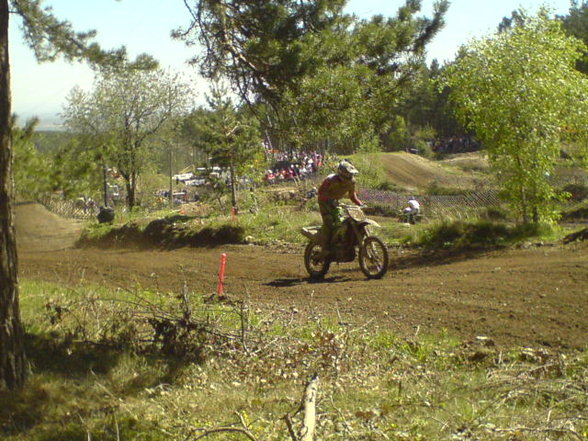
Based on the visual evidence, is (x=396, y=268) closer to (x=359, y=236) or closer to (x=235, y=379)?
(x=359, y=236)

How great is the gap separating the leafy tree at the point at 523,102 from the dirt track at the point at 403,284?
7.76ft

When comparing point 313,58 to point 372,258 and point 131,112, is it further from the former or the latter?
point 131,112

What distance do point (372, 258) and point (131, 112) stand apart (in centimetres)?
2981

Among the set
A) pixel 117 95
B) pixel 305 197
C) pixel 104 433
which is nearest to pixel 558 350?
pixel 104 433

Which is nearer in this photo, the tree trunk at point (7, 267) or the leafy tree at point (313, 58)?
the tree trunk at point (7, 267)

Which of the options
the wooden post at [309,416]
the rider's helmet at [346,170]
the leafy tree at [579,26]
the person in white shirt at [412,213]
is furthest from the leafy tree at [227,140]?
the leafy tree at [579,26]

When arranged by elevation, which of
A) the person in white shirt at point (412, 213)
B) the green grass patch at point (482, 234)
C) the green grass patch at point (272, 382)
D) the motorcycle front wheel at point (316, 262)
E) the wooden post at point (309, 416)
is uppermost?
the person in white shirt at point (412, 213)

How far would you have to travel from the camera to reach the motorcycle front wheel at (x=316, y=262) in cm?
1222

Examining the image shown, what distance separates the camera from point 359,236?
11789 millimetres

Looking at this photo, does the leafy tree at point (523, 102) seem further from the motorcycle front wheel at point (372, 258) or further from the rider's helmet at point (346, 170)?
the rider's helmet at point (346, 170)

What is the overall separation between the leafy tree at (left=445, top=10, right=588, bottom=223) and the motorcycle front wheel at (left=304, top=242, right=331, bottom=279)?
519 cm

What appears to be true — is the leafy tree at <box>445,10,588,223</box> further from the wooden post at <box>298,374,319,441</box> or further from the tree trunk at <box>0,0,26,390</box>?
the wooden post at <box>298,374,319,441</box>

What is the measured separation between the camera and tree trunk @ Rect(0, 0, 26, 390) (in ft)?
19.7

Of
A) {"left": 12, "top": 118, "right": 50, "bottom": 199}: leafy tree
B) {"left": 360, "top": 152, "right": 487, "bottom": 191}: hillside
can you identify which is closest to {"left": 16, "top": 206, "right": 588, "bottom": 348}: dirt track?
{"left": 12, "top": 118, "right": 50, "bottom": 199}: leafy tree
